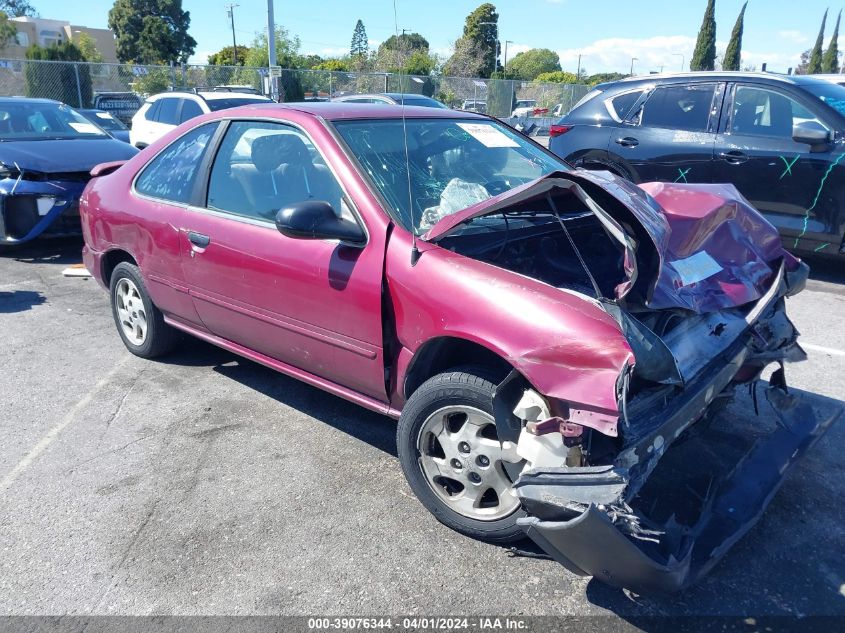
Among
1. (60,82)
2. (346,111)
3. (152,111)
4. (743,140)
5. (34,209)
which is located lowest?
(34,209)

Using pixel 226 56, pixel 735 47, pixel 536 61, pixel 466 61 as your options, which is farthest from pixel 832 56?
pixel 226 56

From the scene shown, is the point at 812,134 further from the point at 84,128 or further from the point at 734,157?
the point at 84,128

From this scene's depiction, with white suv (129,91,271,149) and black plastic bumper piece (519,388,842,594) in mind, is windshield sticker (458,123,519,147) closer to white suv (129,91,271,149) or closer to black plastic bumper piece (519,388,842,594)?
black plastic bumper piece (519,388,842,594)

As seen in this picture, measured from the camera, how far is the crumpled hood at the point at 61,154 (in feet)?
24.0

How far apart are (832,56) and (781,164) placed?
69530mm

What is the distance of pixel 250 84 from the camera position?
25.3 m

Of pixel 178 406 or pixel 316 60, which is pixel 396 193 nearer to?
pixel 178 406


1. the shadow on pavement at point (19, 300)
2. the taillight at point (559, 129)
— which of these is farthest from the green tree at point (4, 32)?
the taillight at point (559, 129)

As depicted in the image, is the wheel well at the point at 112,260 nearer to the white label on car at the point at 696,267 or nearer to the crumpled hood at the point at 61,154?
the crumpled hood at the point at 61,154

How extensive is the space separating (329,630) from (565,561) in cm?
87

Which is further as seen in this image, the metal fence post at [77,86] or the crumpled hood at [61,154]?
the metal fence post at [77,86]

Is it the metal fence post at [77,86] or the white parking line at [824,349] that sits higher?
the metal fence post at [77,86]

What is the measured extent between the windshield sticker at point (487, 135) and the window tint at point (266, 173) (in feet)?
3.19

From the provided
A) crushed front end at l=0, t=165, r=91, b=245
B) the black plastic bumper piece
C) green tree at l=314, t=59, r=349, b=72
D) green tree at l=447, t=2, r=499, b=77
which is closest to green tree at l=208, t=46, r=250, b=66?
green tree at l=314, t=59, r=349, b=72
